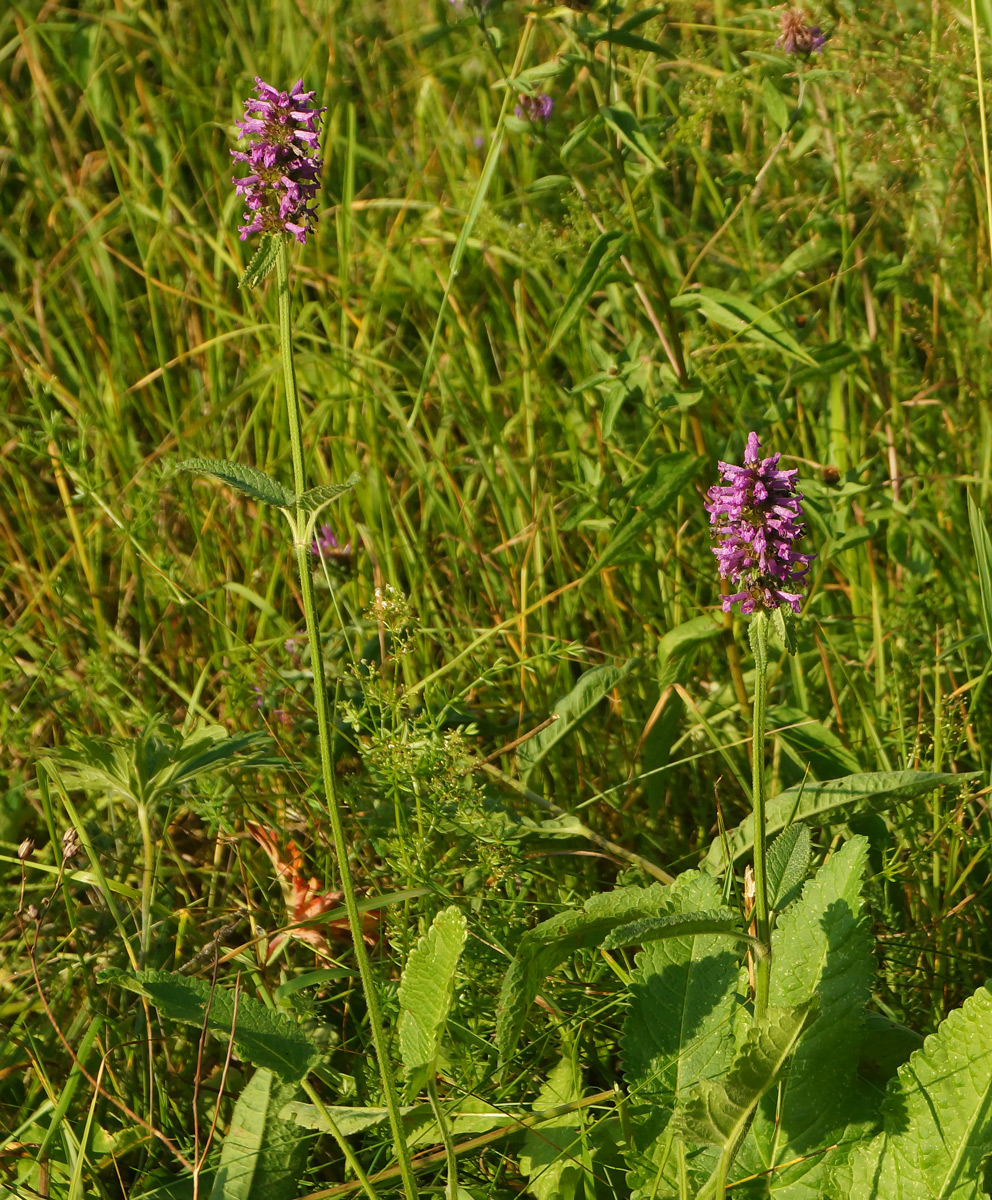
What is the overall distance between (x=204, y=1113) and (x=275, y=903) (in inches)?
14.8

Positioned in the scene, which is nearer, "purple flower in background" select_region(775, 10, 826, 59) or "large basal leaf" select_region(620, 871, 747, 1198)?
"large basal leaf" select_region(620, 871, 747, 1198)

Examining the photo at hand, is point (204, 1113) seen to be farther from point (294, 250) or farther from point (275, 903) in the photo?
point (294, 250)

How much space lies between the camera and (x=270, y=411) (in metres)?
2.98

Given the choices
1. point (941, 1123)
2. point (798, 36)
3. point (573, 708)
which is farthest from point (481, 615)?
point (941, 1123)

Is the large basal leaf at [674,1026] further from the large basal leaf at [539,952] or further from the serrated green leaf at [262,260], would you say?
the serrated green leaf at [262,260]

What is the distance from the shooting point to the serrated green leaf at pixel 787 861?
144cm

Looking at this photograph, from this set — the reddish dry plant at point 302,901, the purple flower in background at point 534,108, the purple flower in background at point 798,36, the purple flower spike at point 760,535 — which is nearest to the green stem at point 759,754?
the purple flower spike at point 760,535

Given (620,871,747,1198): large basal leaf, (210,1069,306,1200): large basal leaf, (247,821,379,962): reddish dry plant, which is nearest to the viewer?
(620,871,747,1198): large basal leaf

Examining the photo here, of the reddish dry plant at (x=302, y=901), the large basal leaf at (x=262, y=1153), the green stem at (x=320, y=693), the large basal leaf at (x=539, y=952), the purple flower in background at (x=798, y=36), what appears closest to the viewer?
the green stem at (x=320, y=693)

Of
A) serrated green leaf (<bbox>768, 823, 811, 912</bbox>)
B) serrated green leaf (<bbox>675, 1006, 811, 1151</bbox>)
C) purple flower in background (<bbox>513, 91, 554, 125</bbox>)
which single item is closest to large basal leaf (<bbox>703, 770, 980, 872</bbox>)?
serrated green leaf (<bbox>768, 823, 811, 912</bbox>)

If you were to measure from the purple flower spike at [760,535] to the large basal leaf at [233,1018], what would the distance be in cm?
76

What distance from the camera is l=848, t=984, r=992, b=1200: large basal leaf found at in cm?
137

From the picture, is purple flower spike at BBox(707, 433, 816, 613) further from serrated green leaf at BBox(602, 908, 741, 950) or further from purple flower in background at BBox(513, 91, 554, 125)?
purple flower in background at BBox(513, 91, 554, 125)

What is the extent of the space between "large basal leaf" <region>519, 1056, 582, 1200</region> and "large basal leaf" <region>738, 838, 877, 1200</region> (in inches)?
8.6
